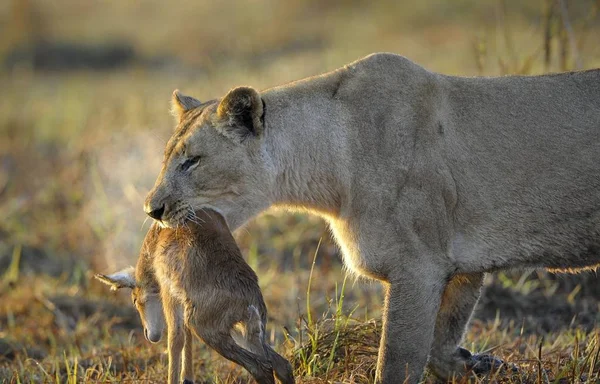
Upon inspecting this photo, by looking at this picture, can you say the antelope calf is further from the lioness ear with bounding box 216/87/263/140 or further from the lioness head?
the lioness ear with bounding box 216/87/263/140

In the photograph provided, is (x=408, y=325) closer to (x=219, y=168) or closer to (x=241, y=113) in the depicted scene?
(x=219, y=168)

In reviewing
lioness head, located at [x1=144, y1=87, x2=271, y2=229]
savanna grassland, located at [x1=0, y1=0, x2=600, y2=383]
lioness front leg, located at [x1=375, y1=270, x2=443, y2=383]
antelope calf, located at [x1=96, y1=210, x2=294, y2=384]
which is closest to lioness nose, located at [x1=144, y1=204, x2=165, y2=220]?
lioness head, located at [x1=144, y1=87, x2=271, y2=229]

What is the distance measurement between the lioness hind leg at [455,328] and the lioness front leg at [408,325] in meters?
0.61

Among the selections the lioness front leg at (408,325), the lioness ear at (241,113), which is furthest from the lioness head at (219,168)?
the lioness front leg at (408,325)

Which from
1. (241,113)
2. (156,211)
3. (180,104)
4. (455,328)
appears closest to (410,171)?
(241,113)

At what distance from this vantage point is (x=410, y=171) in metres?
5.10

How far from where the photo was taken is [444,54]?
16.0 meters

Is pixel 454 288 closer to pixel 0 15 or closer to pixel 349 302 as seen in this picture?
pixel 349 302

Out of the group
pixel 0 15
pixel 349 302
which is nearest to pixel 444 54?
pixel 349 302

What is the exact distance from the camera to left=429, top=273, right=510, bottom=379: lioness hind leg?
18.3 feet

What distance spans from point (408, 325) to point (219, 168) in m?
1.37

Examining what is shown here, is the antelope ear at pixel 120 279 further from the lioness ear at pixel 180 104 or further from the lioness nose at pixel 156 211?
the lioness ear at pixel 180 104

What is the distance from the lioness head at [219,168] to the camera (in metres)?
5.20

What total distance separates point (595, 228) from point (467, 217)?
2.30 feet
